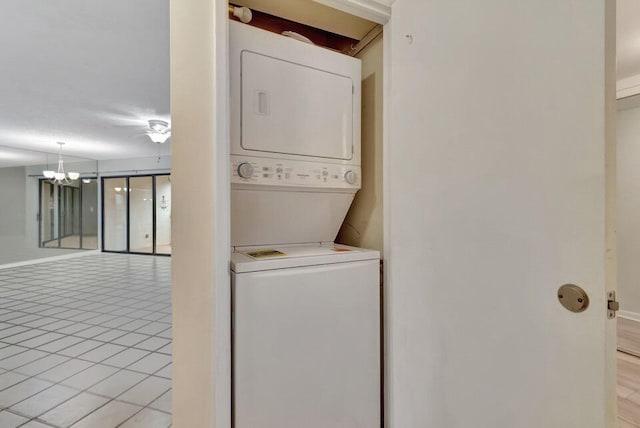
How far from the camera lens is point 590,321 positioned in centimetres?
63

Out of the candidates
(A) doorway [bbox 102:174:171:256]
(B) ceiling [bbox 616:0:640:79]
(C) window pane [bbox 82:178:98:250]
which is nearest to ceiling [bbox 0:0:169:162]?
(A) doorway [bbox 102:174:171:256]

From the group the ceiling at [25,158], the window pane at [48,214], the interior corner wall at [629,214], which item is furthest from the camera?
the window pane at [48,214]

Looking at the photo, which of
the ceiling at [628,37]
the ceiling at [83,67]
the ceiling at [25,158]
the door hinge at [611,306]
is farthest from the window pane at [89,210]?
the ceiling at [628,37]

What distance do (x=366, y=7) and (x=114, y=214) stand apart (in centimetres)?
886

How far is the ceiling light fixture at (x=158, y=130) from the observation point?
467 cm

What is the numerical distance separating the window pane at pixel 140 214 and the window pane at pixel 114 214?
27cm

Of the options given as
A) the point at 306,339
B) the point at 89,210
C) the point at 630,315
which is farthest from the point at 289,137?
the point at 89,210

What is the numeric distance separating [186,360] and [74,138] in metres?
6.37

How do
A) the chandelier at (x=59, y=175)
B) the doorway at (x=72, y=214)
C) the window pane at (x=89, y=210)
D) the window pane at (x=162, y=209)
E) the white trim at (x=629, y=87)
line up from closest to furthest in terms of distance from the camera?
the white trim at (x=629, y=87), the chandelier at (x=59, y=175), the doorway at (x=72, y=214), the window pane at (x=162, y=209), the window pane at (x=89, y=210)

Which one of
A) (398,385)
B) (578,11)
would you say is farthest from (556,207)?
(398,385)

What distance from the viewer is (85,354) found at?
2449mm

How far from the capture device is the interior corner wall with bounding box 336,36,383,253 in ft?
4.86

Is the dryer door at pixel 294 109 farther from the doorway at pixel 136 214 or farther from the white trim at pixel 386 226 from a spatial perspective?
the doorway at pixel 136 214

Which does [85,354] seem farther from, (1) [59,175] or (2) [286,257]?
(1) [59,175]
